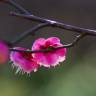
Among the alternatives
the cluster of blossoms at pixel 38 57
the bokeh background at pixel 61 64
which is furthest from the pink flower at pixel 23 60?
the bokeh background at pixel 61 64

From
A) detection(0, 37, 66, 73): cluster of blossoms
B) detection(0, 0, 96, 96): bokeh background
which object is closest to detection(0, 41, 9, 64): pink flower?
detection(0, 37, 66, 73): cluster of blossoms

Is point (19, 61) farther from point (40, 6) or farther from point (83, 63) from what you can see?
point (40, 6)

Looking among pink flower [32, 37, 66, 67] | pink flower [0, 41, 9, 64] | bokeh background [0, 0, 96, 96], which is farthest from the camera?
bokeh background [0, 0, 96, 96]

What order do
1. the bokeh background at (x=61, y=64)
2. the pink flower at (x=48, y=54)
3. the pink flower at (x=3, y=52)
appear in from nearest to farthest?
the pink flower at (x=3, y=52) → the pink flower at (x=48, y=54) → the bokeh background at (x=61, y=64)

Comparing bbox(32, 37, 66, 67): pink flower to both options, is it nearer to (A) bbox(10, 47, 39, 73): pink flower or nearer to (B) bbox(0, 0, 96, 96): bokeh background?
(A) bbox(10, 47, 39, 73): pink flower

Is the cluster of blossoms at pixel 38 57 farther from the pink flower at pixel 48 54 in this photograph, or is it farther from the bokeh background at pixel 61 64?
the bokeh background at pixel 61 64

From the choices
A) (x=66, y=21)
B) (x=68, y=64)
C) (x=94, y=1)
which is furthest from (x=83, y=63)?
(x=94, y=1)

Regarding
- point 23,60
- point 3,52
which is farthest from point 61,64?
point 3,52

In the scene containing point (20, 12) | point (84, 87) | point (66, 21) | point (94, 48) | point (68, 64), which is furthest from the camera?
point (66, 21)
